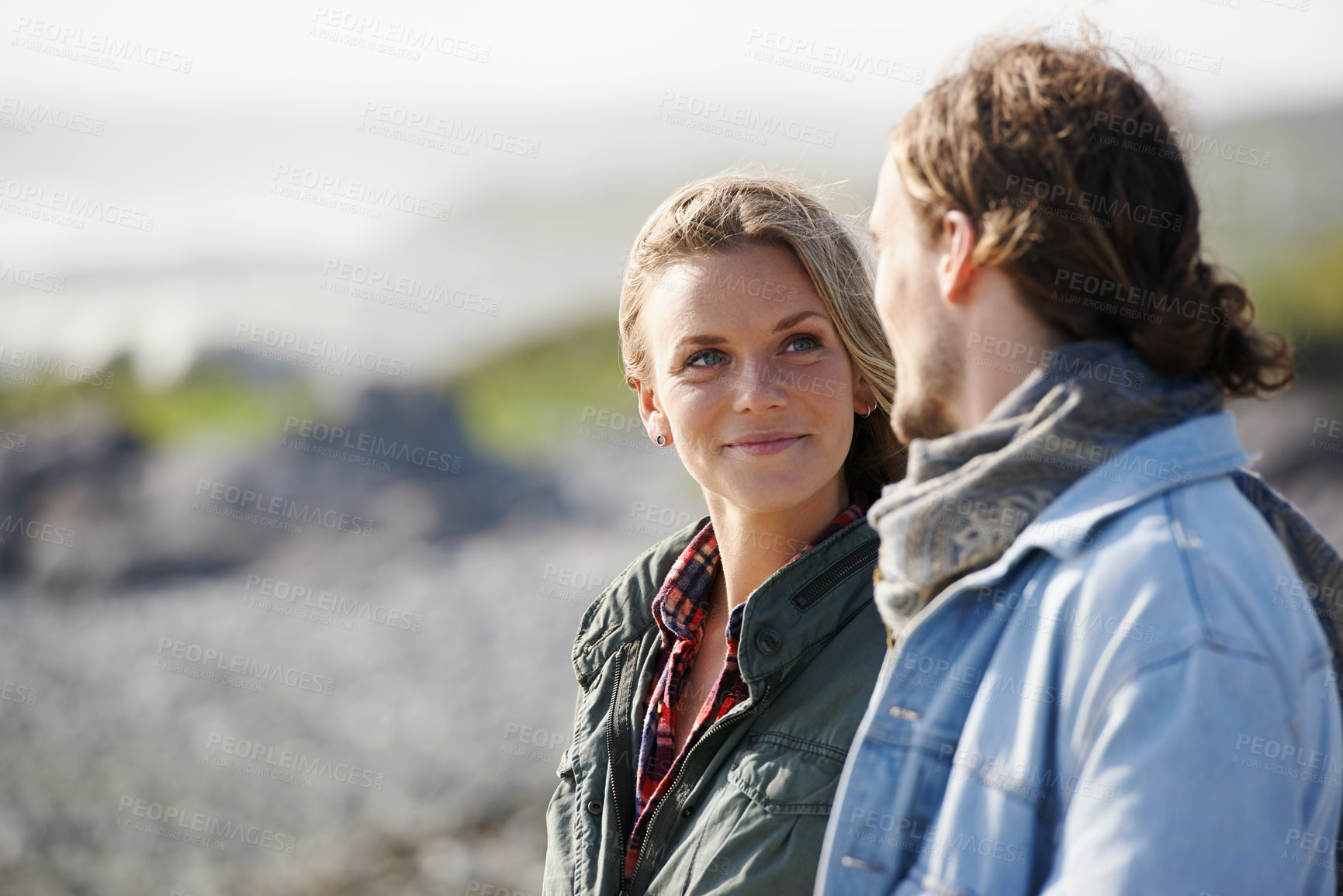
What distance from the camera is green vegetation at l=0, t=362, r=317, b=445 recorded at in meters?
13.9

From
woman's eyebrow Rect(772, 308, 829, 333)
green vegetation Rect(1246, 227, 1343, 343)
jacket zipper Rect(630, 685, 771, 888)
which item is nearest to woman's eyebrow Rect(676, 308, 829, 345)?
woman's eyebrow Rect(772, 308, 829, 333)

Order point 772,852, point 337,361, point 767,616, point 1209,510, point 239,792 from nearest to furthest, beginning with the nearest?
point 1209,510, point 772,852, point 767,616, point 239,792, point 337,361

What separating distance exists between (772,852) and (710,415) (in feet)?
2.92

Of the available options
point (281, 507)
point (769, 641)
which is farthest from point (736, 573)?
point (281, 507)

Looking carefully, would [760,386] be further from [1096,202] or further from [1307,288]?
[1307,288]

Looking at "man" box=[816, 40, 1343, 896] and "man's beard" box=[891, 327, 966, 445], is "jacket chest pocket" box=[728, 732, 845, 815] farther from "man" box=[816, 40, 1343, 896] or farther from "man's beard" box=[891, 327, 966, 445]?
"man's beard" box=[891, 327, 966, 445]

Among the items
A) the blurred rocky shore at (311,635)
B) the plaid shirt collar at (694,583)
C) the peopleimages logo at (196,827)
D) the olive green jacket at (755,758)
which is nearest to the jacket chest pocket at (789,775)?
the olive green jacket at (755,758)

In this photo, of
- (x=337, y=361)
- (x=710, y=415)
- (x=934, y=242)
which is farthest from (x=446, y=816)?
(x=337, y=361)

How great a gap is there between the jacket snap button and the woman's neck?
27 cm

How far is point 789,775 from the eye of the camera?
1971mm

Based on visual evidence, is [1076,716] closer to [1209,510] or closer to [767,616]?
[1209,510]

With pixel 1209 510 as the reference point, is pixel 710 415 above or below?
above

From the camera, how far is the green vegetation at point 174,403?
1394 cm

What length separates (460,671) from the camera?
31.5 feet
